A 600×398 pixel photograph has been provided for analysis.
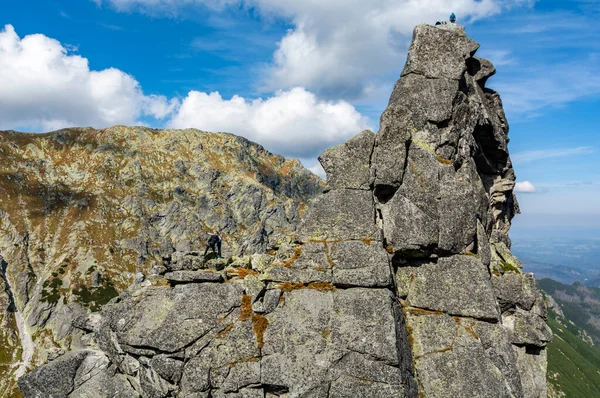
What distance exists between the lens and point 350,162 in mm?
25078

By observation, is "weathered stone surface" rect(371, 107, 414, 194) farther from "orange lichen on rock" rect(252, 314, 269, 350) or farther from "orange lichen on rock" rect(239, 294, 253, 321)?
"orange lichen on rock" rect(252, 314, 269, 350)

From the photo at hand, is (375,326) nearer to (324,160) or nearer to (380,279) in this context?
(380,279)

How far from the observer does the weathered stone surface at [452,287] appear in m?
22.5

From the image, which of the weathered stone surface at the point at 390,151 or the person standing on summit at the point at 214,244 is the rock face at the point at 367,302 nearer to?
the weathered stone surface at the point at 390,151

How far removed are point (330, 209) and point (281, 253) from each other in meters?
4.30

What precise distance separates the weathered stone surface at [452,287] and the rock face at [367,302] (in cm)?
6

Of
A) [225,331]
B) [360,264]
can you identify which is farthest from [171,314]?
[360,264]

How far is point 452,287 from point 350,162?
33.5 feet

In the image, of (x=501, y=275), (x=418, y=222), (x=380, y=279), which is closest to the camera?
(x=380, y=279)

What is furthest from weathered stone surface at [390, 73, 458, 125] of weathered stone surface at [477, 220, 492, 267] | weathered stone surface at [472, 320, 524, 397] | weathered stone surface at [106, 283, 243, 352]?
weathered stone surface at [106, 283, 243, 352]

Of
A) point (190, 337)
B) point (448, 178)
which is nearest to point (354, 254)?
point (448, 178)

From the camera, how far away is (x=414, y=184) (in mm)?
24031

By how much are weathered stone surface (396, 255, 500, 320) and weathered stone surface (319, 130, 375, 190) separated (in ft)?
21.8

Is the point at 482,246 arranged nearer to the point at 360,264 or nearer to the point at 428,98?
the point at 360,264
